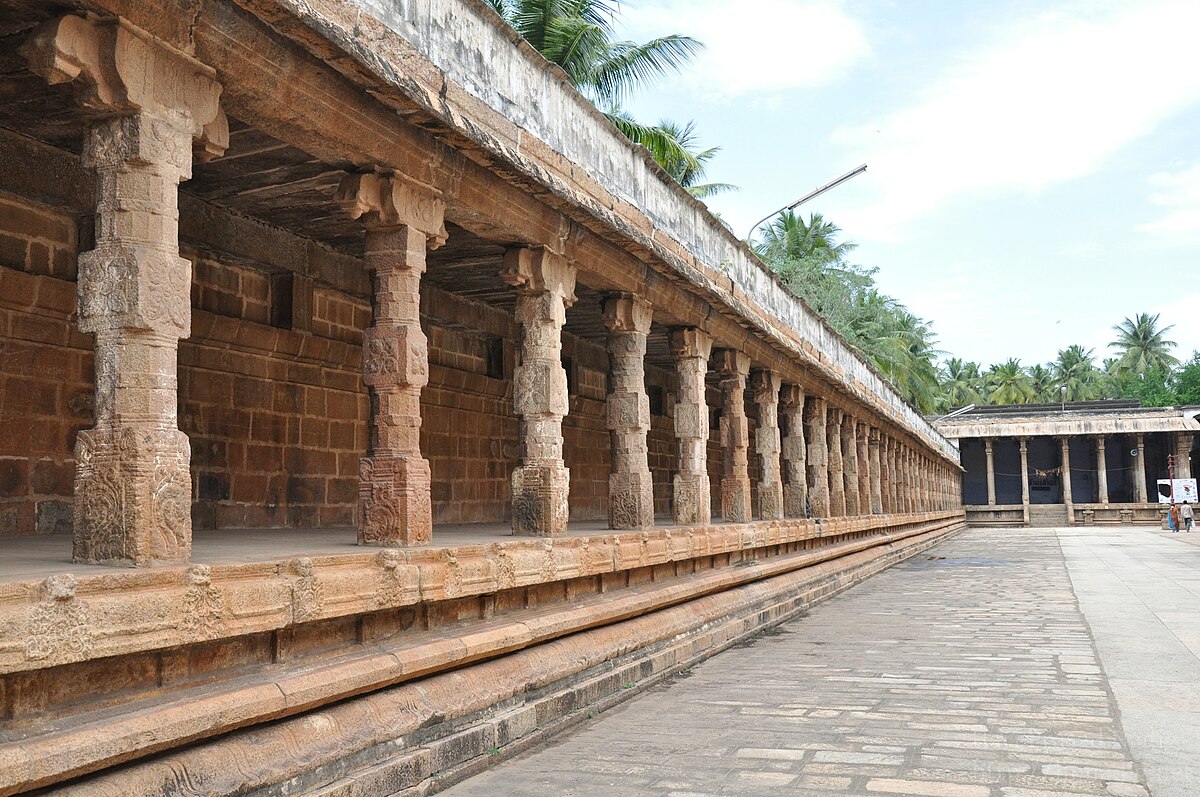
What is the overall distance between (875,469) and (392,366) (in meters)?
21.4

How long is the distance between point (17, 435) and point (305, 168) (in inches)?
95.6

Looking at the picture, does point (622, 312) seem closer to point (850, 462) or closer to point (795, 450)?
point (795, 450)

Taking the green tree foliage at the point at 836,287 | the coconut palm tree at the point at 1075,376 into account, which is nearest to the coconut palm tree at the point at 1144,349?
the coconut palm tree at the point at 1075,376

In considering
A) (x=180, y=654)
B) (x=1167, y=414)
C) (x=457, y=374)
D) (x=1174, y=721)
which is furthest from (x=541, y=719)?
(x=1167, y=414)

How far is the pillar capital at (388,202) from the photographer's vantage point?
233 inches

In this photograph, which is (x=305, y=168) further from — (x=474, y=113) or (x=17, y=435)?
(x=17, y=435)

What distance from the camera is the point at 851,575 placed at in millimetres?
16609

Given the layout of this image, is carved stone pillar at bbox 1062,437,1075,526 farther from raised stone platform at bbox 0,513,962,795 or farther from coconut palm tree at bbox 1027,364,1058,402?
raised stone platform at bbox 0,513,962,795

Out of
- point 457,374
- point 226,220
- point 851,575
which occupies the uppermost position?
point 226,220

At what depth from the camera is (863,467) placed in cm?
2309

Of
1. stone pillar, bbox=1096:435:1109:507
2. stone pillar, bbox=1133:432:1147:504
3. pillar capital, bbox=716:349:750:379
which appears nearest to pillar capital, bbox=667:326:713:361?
pillar capital, bbox=716:349:750:379

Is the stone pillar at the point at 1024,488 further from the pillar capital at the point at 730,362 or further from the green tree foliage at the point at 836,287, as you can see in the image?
the pillar capital at the point at 730,362

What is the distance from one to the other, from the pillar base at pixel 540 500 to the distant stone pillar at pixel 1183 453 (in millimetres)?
51099

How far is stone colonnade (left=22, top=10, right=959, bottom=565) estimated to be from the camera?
416 centimetres
